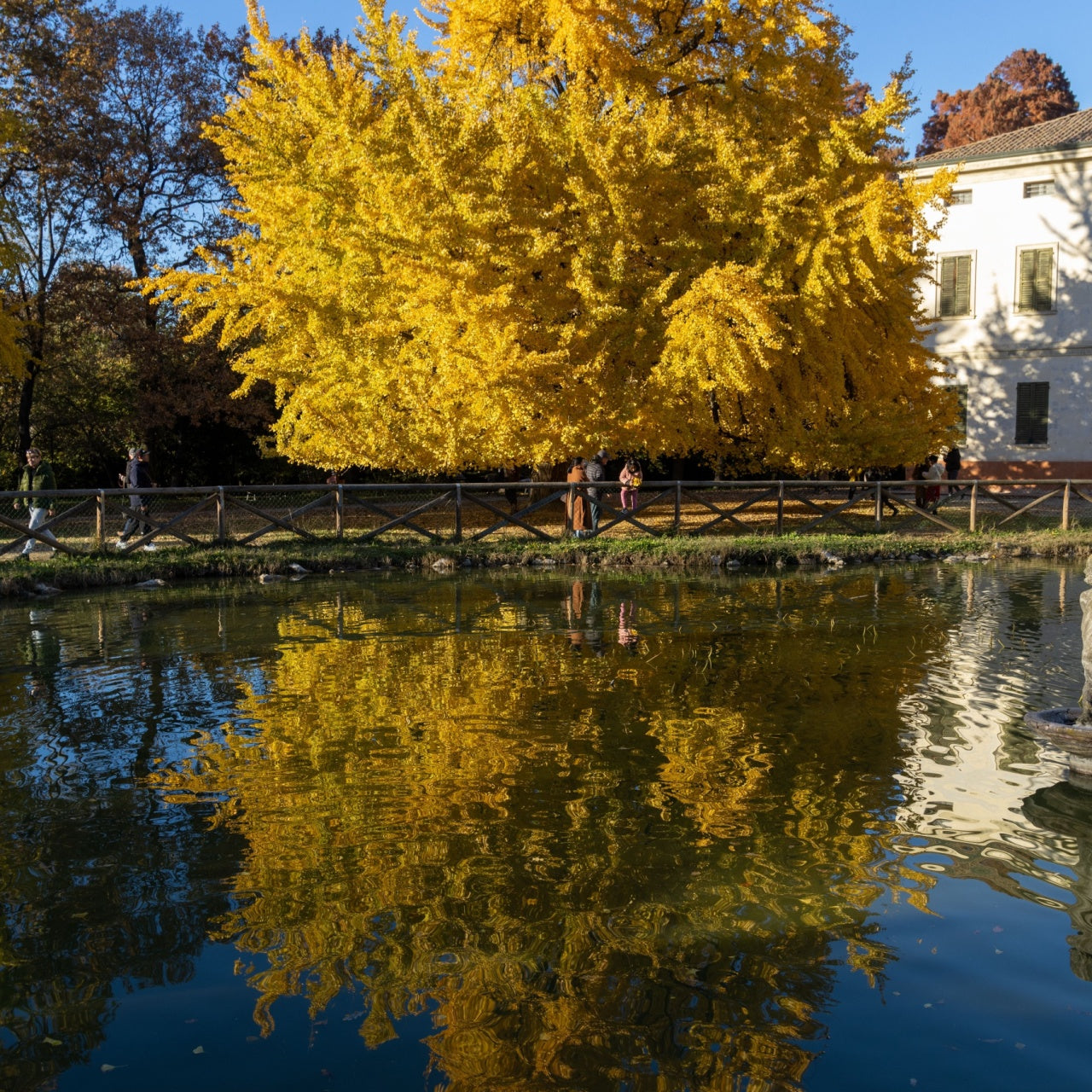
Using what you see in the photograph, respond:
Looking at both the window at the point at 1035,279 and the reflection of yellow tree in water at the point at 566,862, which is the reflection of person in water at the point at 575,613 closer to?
the reflection of yellow tree in water at the point at 566,862

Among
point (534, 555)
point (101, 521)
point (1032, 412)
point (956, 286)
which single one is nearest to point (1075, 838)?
point (534, 555)

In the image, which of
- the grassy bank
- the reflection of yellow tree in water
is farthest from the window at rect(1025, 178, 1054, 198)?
the reflection of yellow tree in water

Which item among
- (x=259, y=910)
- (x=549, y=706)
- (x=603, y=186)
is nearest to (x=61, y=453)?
(x=603, y=186)

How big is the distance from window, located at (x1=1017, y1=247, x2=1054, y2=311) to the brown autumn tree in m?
17.1

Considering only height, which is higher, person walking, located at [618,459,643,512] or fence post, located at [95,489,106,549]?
person walking, located at [618,459,643,512]

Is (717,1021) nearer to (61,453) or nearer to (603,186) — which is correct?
(603,186)

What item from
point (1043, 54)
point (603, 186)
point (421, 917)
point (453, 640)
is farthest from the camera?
point (1043, 54)

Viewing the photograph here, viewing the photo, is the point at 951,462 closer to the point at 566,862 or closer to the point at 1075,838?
the point at 1075,838

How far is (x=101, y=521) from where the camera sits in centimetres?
2058

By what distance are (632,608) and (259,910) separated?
10.00 metres

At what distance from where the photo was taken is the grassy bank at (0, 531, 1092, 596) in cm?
1888

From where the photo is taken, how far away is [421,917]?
5.45 metres

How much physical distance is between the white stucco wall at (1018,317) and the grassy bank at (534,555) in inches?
608

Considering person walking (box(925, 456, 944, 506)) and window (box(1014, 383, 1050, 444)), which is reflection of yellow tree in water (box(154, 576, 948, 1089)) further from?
window (box(1014, 383, 1050, 444))
